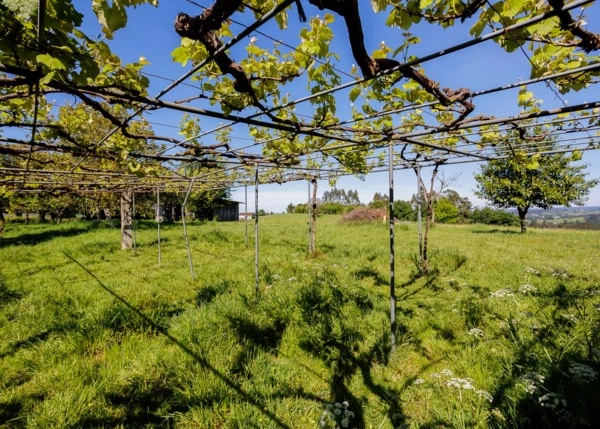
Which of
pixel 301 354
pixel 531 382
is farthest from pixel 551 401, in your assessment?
pixel 301 354

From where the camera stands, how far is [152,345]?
3.76 meters

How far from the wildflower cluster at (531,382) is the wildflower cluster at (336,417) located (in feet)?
5.44

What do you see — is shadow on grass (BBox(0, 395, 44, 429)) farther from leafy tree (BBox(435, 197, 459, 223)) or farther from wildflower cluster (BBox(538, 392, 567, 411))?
leafy tree (BBox(435, 197, 459, 223))

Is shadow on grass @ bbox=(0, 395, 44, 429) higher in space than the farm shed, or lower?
lower

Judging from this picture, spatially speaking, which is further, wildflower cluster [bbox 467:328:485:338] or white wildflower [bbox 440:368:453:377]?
wildflower cluster [bbox 467:328:485:338]

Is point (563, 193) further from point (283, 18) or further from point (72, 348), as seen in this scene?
point (72, 348)

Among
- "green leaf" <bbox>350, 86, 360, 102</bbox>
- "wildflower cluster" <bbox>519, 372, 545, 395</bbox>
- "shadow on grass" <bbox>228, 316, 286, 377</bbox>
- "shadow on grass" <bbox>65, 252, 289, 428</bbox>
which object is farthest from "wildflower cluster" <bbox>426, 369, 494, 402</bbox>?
"green leaf" <bbox>350, 86, 360, 102</bbox>

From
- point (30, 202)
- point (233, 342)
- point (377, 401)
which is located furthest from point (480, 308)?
point (30, 202)

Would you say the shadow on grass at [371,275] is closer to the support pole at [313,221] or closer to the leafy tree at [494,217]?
the support pole at [313,221]

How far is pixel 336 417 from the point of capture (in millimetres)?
2727

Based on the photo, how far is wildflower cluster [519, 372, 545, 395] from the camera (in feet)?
8.78

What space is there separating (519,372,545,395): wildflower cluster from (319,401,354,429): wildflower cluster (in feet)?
5.44

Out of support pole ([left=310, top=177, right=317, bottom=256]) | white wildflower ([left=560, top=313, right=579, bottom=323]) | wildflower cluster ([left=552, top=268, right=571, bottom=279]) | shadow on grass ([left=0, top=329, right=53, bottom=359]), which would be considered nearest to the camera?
shadow on grass ([left=0, top=329, right=53, bottom=359])

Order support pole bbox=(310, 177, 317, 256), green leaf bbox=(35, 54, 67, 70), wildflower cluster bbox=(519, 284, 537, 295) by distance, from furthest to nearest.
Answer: support pole bbox=(310, 177, 317, 256), wildflower cluster bbox=(519, 284, 537, 295), green leaf bbox=(35, 54, 67, 70)
